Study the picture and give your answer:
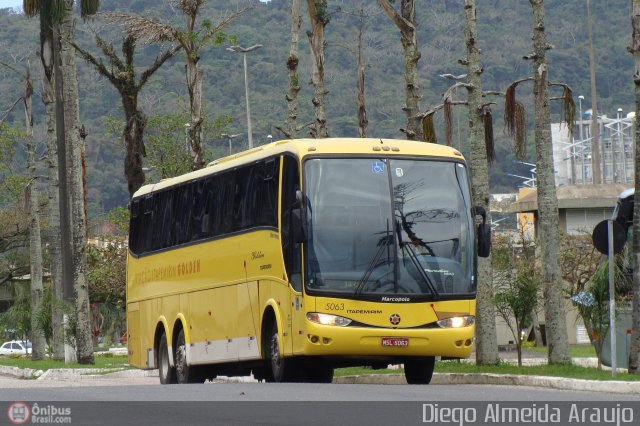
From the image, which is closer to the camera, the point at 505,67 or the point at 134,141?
the point at 134,141

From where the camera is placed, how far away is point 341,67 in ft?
532

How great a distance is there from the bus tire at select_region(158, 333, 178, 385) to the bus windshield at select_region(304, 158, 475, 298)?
6.73 m

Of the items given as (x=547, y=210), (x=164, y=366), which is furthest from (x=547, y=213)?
(x=164, y=366)

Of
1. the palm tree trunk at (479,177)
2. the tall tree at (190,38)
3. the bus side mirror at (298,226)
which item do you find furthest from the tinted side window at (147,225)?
the bus side mirror at (298,226)

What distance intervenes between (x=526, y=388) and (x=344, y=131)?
118 metres

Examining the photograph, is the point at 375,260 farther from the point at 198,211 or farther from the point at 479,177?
the point at 479,177

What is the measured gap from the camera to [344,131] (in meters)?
138

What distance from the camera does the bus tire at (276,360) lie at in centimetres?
2152

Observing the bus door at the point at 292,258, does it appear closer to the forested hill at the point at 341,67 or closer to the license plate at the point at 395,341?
the license plate at the point at 395,341

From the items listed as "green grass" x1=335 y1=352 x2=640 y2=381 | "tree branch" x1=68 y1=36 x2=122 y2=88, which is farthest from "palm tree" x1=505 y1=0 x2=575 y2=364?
"tree branch" x1=68 y1=36 x2=122 y2=88

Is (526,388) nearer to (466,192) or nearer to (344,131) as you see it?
(466,192)

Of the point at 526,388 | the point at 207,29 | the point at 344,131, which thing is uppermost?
the point at 344,131
